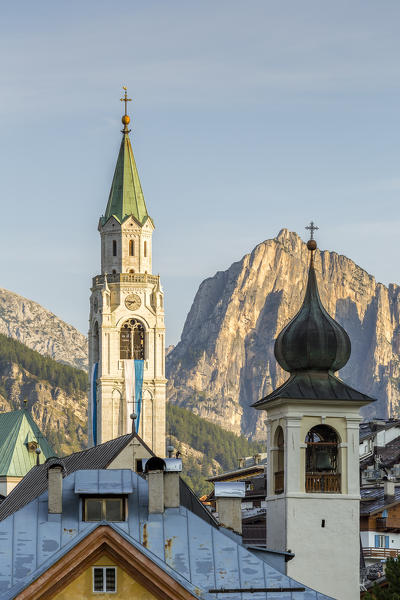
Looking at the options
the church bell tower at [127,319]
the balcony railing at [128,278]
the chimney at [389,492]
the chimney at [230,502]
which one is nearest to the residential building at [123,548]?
the chimney at [230,502]

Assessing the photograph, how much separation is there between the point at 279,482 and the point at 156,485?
14.6 meters

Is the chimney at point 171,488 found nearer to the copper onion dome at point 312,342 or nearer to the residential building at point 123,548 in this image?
the residential building at point 123,548

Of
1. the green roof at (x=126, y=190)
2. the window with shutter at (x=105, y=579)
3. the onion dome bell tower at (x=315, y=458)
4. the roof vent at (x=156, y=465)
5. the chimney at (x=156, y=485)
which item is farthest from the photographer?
the green roof at (x=126, y=190)

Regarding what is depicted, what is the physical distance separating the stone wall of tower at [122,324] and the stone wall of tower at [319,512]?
113194 mm

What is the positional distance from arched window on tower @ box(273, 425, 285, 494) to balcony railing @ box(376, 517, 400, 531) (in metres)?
37.0

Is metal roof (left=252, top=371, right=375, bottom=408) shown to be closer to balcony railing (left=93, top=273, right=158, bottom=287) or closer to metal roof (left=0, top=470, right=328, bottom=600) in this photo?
metal roof (left=0, top=470, right=328, bottom=600)

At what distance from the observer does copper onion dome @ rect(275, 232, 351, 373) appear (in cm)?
6312

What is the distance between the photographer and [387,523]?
9981 centimetres

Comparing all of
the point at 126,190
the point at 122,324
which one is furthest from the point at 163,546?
the point at 126,190

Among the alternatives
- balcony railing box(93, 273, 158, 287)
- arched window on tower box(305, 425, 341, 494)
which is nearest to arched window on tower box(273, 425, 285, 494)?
arched window on tower box(305, 425, 341, 494)

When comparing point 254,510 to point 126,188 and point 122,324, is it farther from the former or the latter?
point 126,188

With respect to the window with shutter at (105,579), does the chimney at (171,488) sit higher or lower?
higher

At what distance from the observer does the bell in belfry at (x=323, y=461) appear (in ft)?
→ 205

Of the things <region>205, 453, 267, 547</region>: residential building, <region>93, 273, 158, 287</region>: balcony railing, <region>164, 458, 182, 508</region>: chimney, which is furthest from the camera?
<region>93, 273, 158, 287</region>: balcony railing
